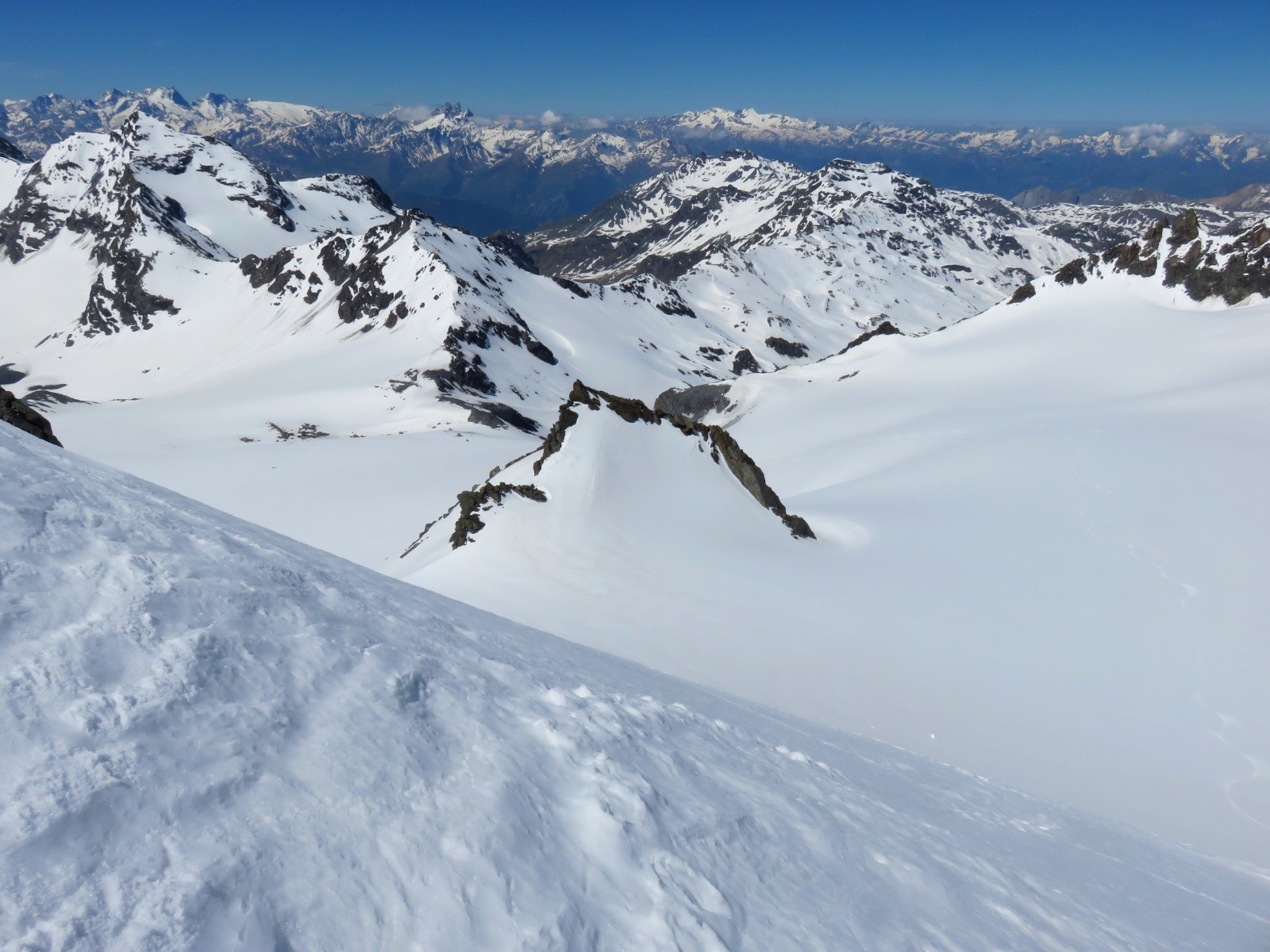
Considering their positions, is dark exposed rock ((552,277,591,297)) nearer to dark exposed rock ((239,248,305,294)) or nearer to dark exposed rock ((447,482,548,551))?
dark exposed rock ((239,248,305,294))

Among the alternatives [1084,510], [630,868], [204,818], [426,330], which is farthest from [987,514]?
[426,330]

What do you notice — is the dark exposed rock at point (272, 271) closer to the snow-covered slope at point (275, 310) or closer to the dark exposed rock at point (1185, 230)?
the snow-covered slope at point (275, 310)

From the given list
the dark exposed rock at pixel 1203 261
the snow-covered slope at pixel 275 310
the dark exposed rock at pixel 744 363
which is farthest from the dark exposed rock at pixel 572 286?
the dark exposed rock at pixel 1203 261

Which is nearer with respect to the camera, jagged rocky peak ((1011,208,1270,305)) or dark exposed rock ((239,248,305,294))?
jagged rocky peak ((1011,208,1270,305))

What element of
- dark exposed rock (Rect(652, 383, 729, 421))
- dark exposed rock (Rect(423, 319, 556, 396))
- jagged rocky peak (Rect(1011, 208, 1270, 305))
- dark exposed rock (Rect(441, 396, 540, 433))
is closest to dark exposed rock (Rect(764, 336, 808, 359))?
dark exposed rock (Rect(423, 319, 556, 396))

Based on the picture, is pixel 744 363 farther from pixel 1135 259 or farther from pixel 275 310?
pixel 275 310

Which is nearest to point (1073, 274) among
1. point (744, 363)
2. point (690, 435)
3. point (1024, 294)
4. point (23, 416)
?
point (1024, 294)
